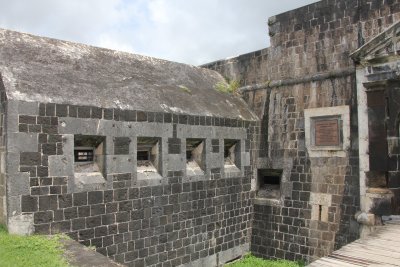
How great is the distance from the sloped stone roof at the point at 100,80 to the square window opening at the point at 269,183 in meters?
1.64

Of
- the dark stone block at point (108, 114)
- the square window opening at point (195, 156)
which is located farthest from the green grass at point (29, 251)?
the square window opening at point (195, 156)

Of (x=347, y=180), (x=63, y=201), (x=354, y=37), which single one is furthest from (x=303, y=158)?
(x=63, y=201)

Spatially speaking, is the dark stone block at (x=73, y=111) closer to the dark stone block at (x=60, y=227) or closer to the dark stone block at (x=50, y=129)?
the dark stone block at (x=50, y=129)

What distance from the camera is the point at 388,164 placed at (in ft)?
28.6

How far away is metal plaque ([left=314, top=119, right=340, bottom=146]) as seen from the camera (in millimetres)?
9852

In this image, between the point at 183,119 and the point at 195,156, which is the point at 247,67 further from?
the point at 183,119

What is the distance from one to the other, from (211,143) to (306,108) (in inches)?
106

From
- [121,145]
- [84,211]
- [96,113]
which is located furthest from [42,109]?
[84,211]

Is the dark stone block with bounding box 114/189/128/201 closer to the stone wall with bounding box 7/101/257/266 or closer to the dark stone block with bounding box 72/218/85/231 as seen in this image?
the stone wall with bounding box 7/101/257/266

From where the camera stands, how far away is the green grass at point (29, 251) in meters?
5.70

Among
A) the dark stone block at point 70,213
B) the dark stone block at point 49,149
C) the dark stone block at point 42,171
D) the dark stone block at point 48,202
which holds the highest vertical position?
the dark stone block at point 49,149

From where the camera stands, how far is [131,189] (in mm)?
8219

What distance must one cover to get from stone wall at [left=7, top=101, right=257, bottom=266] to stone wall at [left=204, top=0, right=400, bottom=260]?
764 millimetres

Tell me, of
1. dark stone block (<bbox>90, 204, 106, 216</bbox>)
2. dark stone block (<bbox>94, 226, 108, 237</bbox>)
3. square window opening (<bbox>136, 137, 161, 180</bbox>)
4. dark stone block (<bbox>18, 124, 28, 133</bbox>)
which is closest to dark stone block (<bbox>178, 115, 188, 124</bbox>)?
square window opening (<bbox>136, 137, 161, 180</bbox>)
